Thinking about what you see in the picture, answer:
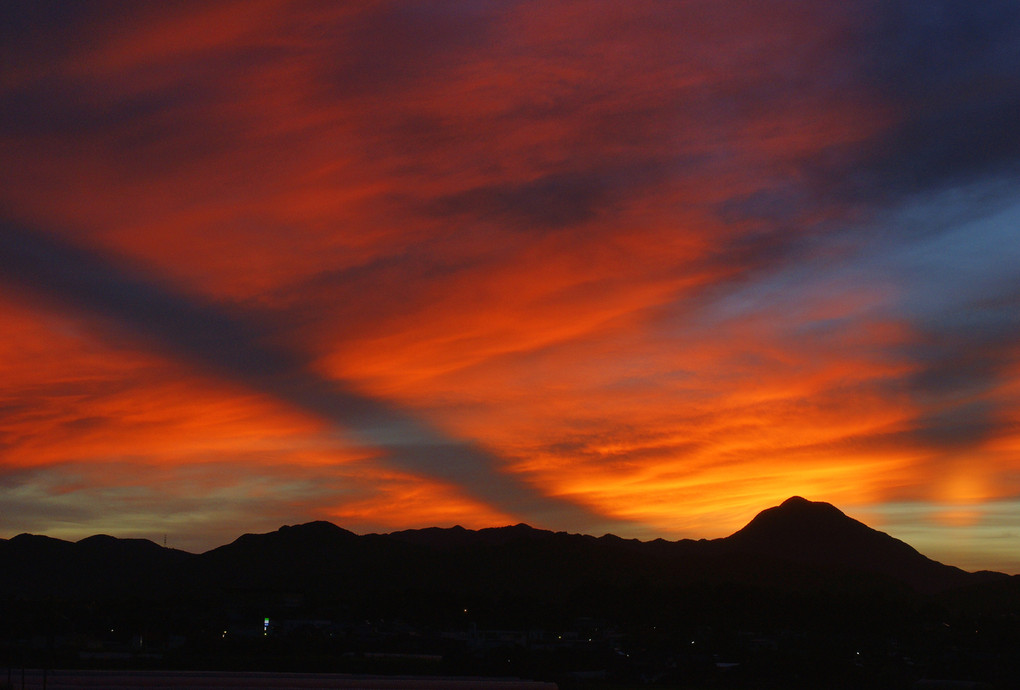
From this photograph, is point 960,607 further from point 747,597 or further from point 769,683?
point 769,683

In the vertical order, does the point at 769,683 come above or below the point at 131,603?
below

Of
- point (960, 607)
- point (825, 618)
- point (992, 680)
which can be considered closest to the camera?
point (992, 680)

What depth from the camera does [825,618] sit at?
117 m

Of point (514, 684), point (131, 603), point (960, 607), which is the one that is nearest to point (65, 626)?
point (131, 603)

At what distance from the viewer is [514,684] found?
198ft

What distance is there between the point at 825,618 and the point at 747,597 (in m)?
11.4

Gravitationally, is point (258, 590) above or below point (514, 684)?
above

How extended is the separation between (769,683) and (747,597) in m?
51.3

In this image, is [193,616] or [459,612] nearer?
[193,616]

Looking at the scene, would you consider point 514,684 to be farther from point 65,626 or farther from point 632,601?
point 632,601

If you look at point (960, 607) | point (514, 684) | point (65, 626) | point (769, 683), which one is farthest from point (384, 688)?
point (960, 607)

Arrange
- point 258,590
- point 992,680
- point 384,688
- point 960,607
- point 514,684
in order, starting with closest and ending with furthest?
point 384,688
point 514,684
point 992,680
point 258,590
point 960,607

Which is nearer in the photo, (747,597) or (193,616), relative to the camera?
(193,616)

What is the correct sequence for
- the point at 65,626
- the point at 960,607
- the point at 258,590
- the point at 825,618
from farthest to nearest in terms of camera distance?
the point at 960,607, the point at 258,590, the point at 825,618, the point at 65,626
